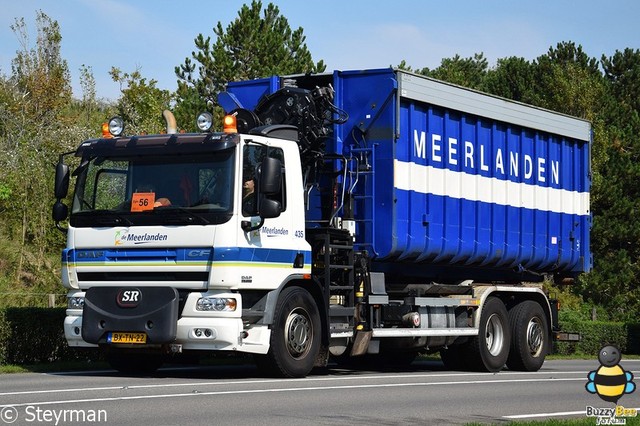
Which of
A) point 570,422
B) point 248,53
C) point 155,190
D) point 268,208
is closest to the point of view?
point 570,422

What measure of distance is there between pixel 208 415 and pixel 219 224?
13.6 feet

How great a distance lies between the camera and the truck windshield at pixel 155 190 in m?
14.9

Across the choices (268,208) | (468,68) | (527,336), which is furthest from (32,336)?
(468,68)

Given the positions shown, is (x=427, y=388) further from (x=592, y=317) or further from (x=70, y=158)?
(x=592, y=317)

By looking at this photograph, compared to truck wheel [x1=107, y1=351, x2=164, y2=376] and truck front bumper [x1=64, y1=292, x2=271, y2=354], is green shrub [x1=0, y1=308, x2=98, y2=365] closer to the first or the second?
truck wheel [x1=107, y1=351, x2=164, y2=376]

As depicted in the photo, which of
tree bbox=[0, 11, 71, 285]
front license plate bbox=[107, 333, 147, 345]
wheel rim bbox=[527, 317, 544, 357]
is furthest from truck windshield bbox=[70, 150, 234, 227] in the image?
tree bbox=[0, 11, 71, 285]

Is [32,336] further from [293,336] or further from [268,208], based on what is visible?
[268,208]

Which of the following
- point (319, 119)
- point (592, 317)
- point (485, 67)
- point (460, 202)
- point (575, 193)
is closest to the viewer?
point (319, 119)

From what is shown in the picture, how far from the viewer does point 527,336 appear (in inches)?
808

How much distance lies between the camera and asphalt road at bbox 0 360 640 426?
1088 centimetres

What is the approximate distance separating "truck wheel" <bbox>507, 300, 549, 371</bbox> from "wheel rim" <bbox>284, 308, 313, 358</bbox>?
5580 millimetres

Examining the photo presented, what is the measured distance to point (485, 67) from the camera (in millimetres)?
80875

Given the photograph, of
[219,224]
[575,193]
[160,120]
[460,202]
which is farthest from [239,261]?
[160,120]

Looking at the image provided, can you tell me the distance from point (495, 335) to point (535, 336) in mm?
1149
